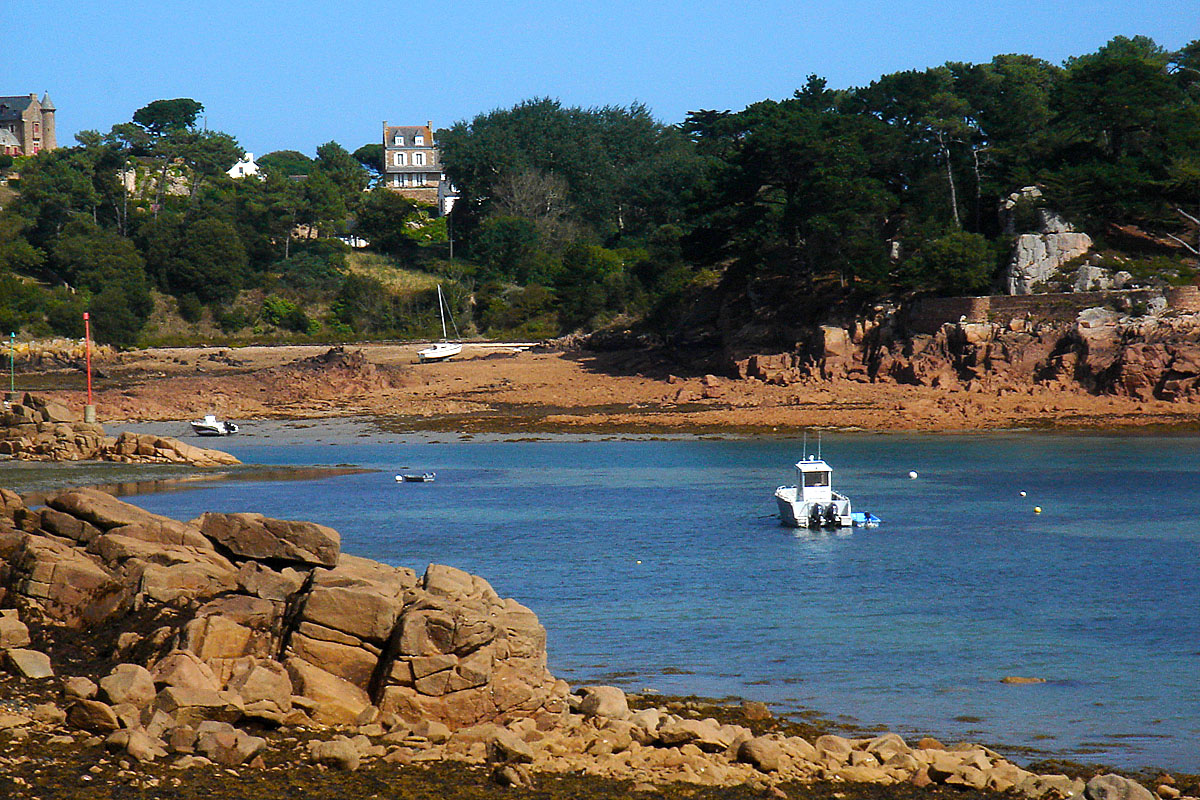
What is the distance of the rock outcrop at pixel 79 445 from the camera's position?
114ft

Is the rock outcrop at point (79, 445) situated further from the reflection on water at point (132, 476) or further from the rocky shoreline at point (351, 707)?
the rocky shoreline at point (351, 707)

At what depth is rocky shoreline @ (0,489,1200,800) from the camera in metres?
9.67

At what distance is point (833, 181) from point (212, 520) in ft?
131

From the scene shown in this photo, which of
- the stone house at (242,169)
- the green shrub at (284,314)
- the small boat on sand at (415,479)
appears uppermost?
the stone house at (242,169)

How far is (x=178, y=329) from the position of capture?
8225 centimetres

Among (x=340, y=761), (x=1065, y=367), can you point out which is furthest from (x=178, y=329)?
(x=340, y=761)

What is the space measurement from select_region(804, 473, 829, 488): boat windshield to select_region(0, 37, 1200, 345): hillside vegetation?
22.4 m

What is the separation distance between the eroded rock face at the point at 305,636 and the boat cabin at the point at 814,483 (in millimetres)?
14483

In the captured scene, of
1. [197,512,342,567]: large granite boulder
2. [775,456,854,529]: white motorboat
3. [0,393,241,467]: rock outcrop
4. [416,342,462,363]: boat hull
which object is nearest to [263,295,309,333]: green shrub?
[416,342,462,363]: boat hull

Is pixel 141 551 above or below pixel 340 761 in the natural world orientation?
above

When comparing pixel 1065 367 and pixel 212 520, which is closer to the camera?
pixel 212 520

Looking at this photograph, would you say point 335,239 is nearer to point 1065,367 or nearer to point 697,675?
point 1065,367

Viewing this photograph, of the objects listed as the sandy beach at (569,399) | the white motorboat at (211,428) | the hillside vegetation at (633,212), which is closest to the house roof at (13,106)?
the hillside vegetation at (633,212)

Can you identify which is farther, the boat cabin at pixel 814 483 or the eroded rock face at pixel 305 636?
the boat cabin at pixel 814 483
